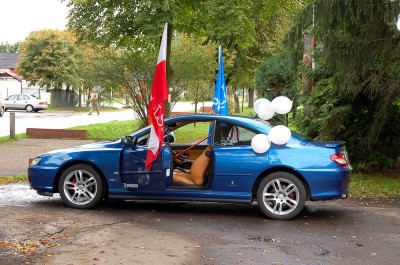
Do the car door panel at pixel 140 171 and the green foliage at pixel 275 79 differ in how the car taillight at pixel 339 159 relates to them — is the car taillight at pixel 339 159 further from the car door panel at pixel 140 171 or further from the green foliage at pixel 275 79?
the green foliage at pixel 275 79

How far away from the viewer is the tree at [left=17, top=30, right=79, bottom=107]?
5344cm

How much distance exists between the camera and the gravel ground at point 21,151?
14117mm

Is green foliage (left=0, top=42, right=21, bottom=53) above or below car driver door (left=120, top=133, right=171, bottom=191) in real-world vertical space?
above

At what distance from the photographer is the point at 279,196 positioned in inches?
335

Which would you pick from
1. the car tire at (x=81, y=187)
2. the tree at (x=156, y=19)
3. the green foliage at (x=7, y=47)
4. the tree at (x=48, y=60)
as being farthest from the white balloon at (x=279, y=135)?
the green foliage at (x=7, y=47)

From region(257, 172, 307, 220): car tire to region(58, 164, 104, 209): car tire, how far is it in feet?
7.88

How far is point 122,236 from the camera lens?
730 centimetres

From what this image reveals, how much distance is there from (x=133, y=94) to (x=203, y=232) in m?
15.5

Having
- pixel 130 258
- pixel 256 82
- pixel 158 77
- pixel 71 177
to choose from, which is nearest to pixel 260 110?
pixel 158 77

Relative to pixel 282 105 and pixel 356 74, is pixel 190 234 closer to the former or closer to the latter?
pixel 282 105

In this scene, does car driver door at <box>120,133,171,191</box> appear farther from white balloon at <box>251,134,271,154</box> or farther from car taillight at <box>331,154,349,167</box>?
car taillight at <box>331,154,349,167</box>

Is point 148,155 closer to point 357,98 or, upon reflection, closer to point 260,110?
point 260,110

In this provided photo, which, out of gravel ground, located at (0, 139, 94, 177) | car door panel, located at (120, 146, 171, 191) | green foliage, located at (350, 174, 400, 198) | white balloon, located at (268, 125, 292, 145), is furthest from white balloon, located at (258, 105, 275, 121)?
gravel ground, located at (0, 139, 94, 177)

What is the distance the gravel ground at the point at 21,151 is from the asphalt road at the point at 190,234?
14.3 feet
